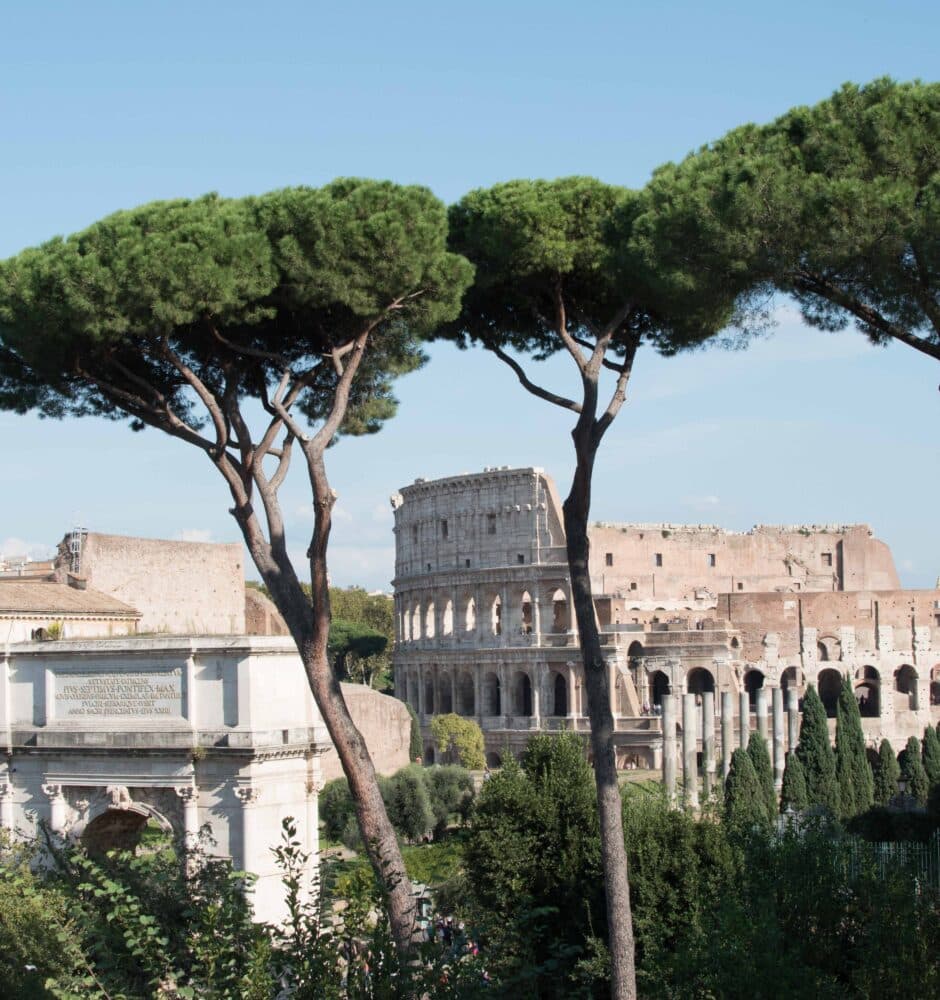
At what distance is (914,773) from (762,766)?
4754mm

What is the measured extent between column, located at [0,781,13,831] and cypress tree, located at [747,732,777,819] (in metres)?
14.5

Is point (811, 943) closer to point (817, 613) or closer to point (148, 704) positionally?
point (148, 704)

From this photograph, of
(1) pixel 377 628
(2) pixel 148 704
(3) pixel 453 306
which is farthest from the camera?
(1) pixel 377 628

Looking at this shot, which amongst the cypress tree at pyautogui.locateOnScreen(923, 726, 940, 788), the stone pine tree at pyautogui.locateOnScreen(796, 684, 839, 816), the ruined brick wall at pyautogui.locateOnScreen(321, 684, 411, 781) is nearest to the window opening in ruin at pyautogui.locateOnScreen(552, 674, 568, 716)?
the cypress tree at pyautogui.locateOnScreen(923, 726, 940, 788)

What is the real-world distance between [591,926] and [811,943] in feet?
12.1

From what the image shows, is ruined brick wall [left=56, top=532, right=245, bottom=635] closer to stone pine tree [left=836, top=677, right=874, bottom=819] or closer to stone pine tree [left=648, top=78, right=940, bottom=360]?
stone pine tree [left=836, top=677, right=874, bottom=819]

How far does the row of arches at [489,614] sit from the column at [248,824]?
3123 centimetres

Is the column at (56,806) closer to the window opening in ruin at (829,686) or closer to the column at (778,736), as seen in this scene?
the column at (778,736)

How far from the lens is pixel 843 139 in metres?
9.59

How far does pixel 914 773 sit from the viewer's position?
30312mm

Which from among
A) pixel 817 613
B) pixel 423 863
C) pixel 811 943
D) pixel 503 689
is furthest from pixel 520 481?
pixel 811 943

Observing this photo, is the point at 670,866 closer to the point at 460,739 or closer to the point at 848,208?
the point at 848,208

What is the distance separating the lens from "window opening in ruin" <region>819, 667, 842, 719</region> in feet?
152

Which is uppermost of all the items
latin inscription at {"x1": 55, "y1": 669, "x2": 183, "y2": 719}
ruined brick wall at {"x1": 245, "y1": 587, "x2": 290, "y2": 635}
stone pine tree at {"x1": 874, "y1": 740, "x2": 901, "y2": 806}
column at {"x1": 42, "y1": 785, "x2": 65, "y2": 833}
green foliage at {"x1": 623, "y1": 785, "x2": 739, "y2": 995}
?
ruined brick wall at {"x1": 245, "y1": 587, "x2": 290, "y2": 635}
